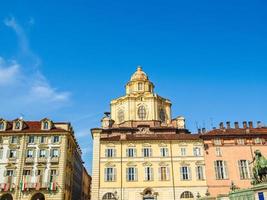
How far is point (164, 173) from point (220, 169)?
926cm

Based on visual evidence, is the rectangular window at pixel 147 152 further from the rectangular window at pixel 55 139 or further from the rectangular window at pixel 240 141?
the rectangular window at pixel 240 141

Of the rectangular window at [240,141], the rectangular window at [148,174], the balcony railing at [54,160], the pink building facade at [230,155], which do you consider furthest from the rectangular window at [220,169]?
the balcony railing at [54,160]

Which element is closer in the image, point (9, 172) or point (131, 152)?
point (9, 172)

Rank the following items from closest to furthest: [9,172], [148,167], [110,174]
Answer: [110,174]
[9,172]
[148,167]

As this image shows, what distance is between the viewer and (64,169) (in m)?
48.5

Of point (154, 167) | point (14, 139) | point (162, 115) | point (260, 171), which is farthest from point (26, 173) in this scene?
point (260, 171)

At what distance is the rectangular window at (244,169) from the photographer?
156 ft

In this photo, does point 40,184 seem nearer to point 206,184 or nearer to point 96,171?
point 96,171

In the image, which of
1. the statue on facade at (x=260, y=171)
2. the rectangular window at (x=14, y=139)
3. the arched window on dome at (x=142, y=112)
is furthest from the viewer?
the arched window on dome at (x=142, y=112)

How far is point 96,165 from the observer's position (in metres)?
47.1

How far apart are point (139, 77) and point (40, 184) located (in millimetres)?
36668

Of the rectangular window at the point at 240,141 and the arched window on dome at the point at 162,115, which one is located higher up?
the arched window on dome at the point at 162,115

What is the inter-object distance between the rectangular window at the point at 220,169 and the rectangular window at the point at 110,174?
16483 mm

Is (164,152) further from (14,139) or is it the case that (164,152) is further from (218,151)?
(14,139)
